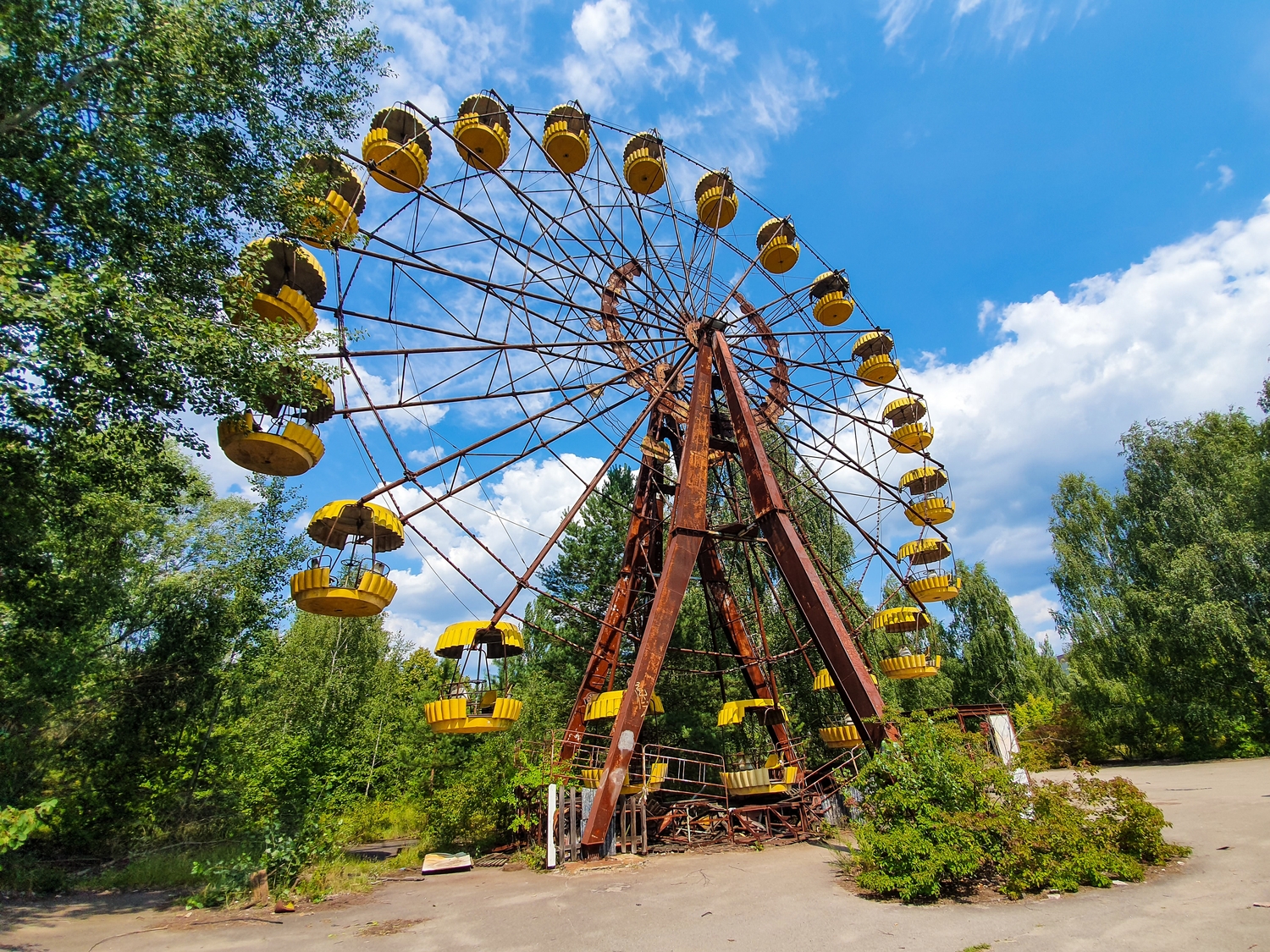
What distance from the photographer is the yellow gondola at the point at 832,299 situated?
57.4ft

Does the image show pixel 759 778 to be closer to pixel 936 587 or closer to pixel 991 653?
pixel 936 587

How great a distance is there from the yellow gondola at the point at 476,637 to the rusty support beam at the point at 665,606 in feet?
7.81

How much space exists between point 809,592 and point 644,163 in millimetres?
12477

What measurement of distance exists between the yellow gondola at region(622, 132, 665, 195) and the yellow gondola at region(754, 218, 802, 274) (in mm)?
3625

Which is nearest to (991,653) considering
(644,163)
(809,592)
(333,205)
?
(809,592)

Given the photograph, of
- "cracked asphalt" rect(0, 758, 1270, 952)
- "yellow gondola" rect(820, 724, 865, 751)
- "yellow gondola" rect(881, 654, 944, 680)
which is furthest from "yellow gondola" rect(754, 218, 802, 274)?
"cracked asphalt" rect(0, 758, 1270, 952)

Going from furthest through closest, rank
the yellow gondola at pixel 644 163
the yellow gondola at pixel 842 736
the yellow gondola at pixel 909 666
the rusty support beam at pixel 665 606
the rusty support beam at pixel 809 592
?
the yellow gondola at pixel 644 163, the yellow gondola at pixel 842 736, the yellow gondola at pixel 909 666, the rusty support beam at pixel 665 606, the rusty support beam at pixel 809 592

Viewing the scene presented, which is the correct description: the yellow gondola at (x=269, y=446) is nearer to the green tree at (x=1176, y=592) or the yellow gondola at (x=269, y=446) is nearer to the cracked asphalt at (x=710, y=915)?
the cracked asphalt at (x=710, y=915)

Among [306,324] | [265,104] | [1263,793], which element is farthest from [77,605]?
[1263,793]

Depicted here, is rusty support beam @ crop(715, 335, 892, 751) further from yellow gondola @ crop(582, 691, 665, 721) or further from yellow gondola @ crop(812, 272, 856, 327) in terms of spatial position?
yellow gondola @ crop(812, 272, 856, 327)

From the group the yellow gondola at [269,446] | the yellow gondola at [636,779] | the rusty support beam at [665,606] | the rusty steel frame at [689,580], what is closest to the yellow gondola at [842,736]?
the rusty steel frame at [689,580]

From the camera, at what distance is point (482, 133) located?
44.4ft

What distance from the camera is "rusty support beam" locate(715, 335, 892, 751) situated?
391 inches

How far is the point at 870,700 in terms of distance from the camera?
9.88 meters
